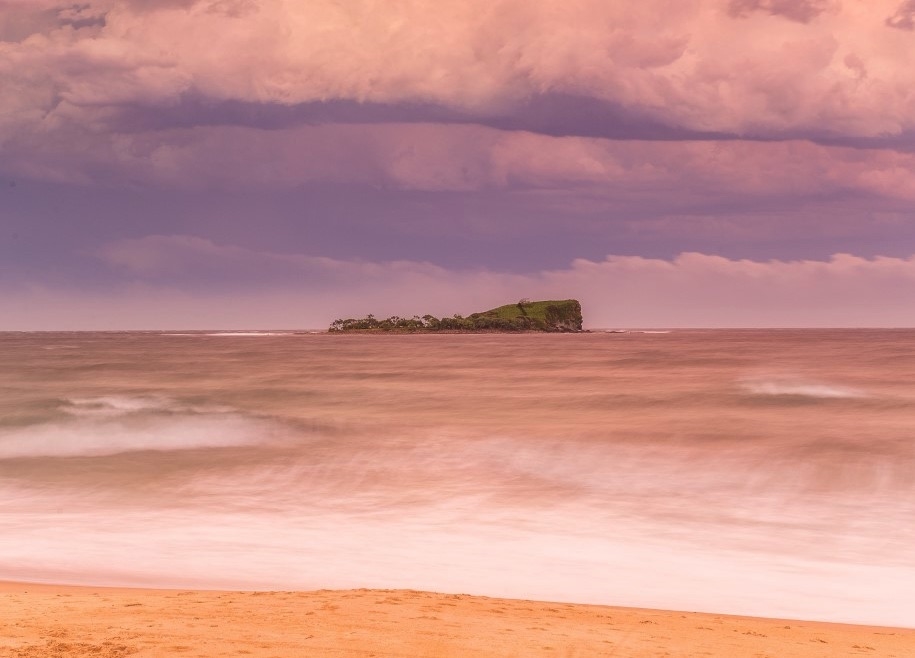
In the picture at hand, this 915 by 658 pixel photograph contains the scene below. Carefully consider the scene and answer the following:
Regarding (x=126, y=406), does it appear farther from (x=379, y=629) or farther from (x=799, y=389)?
(x=379, y=629)

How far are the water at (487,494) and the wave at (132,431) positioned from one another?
0.16 meters

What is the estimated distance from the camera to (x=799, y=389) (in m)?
43.2

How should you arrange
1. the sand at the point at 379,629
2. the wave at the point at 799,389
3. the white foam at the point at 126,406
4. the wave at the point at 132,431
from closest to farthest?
the sand at the point at 379,629 < the wave at the point at 132,431 < the white foam at the point at 126,406 < the wave at the point at 799,389

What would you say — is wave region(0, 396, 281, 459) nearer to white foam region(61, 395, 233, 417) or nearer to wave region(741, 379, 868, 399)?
white foam region(61, 395, 233, 417)

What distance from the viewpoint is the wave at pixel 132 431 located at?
27.2 m

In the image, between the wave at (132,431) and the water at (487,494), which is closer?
the water at (487,494)

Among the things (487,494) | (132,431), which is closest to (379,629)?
(487,494)

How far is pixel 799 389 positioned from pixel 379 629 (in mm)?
39304

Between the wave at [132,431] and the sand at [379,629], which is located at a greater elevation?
the sand at [379,629]

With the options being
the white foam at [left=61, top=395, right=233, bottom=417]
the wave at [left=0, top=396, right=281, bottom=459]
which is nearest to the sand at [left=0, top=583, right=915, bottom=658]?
the wave at [left=0, top=396, right=281, bottom=459]

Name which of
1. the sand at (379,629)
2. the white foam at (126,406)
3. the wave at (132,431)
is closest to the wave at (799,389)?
the wave at (132,431)

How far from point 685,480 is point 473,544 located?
8.74 metres

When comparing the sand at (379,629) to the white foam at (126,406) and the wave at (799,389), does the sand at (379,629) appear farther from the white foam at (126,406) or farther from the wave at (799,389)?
the wave at (799,389)

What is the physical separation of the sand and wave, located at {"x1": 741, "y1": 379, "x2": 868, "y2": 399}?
32488 millimetres
